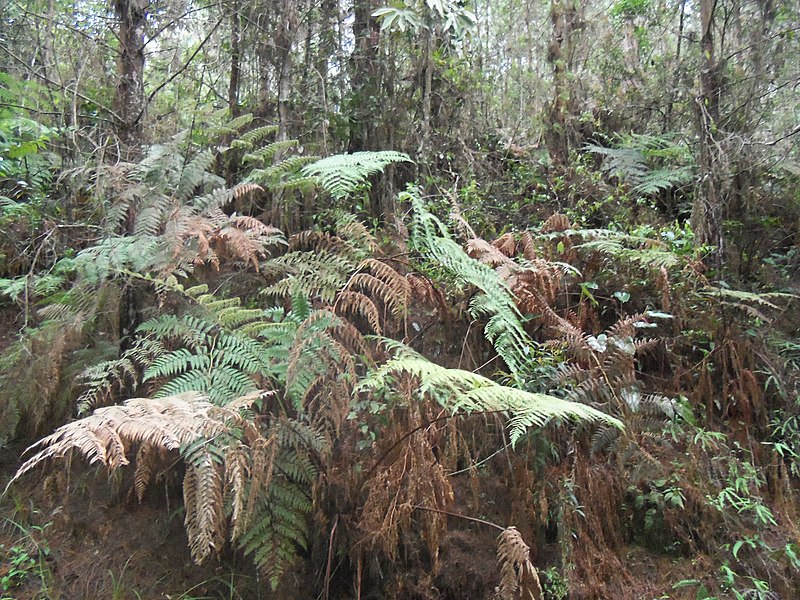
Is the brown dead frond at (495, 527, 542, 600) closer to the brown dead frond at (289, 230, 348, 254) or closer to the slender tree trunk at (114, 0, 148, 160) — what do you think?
the brown dead frond at (289, 230, 348, 254)

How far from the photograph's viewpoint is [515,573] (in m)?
2.10

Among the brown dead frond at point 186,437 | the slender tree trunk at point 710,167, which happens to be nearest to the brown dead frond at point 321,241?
the brown dead frond at point 186,437

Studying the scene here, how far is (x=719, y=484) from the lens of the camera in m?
2.78

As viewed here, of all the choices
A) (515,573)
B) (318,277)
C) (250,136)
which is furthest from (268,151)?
(515,573)

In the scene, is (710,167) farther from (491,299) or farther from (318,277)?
(318,277)

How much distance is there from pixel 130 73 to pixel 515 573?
3.65 m

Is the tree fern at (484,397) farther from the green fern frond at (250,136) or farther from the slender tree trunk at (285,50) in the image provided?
the slender tree trunk at (285,50)

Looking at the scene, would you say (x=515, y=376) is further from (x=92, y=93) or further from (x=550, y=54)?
(x=550, y=54)

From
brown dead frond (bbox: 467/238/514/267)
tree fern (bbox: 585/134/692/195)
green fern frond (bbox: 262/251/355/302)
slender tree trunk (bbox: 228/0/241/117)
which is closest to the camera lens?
A: green fern frond (bbox: 262/251/355/302)

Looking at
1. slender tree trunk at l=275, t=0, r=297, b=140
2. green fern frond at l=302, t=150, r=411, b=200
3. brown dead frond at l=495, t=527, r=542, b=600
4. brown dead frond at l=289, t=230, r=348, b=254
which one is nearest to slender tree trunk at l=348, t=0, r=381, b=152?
slender tree trunk at l=275, t=0, r=297, b=140

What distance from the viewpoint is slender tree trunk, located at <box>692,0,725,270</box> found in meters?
4.07

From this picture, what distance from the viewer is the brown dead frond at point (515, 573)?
206 centimetres

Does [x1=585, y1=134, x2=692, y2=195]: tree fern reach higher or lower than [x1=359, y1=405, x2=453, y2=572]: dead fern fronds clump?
higher

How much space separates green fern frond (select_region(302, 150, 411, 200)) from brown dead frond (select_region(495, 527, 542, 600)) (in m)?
2.04
